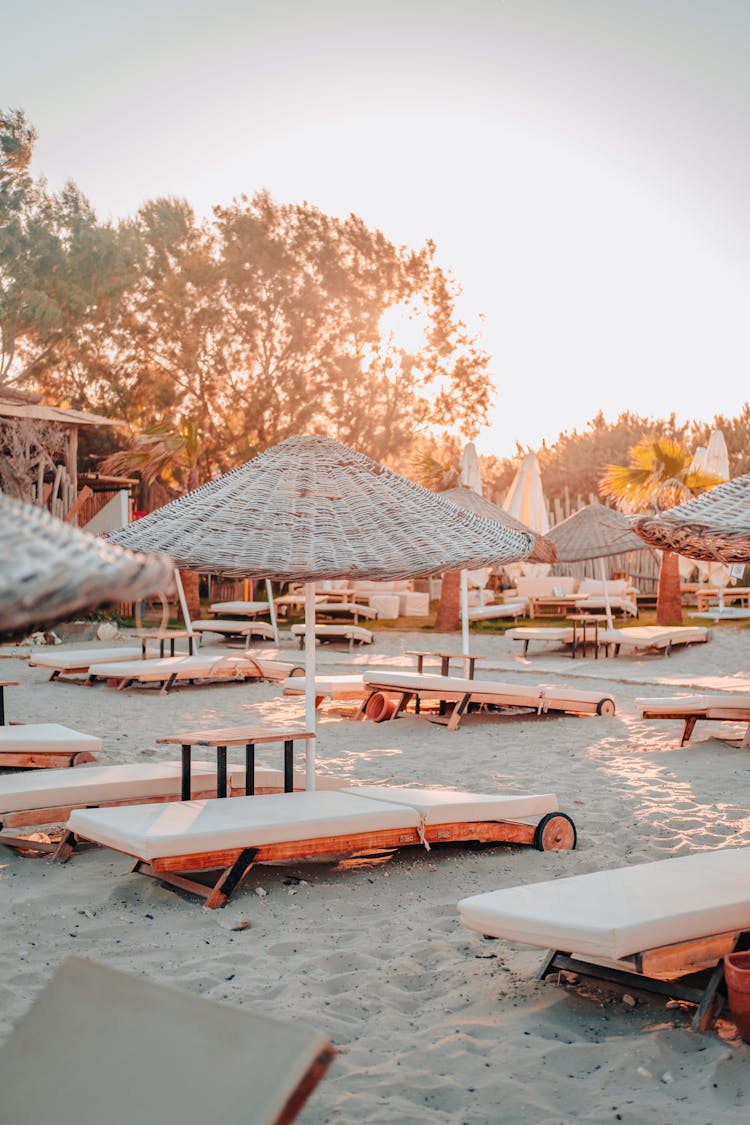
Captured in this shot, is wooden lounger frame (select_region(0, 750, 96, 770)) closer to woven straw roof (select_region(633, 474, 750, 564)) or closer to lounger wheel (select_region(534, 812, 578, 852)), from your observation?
lounger wheel (select_region(534, 812, 578, 852))

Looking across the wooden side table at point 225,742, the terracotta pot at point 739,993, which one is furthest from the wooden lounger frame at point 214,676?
the terracotta pot at point 739,993

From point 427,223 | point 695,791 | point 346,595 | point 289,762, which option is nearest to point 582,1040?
point 289,762

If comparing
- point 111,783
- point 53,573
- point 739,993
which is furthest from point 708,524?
point 53,573

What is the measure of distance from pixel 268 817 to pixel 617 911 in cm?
197

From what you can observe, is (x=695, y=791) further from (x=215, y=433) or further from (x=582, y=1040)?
(x=215, y=433)

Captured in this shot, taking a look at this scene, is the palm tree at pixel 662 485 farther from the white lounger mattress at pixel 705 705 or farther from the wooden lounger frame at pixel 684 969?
the wooden lounger frame at pixel 684 969

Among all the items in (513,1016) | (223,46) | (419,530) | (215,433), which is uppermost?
(223,46)

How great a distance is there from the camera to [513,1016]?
12.1 feet

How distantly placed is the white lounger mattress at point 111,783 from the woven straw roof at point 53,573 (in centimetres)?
415

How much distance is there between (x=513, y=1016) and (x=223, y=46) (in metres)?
12.6

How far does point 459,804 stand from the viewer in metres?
5.45

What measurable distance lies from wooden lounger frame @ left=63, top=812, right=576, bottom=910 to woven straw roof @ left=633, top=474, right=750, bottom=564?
1.69 metres

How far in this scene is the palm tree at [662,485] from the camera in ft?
63.8

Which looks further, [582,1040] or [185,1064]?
[582,1040]
